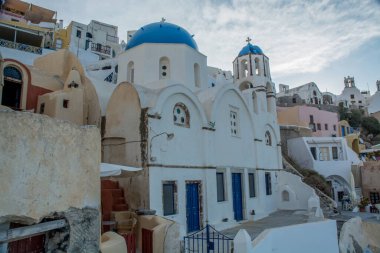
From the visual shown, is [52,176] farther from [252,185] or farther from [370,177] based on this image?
[370,177]

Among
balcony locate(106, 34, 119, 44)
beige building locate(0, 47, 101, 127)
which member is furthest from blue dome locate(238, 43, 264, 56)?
balcony locate(106, 34, 119, 44)

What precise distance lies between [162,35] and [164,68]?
1.76 m

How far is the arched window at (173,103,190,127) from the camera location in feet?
43.5

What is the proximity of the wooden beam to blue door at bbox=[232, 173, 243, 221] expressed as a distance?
11.4m

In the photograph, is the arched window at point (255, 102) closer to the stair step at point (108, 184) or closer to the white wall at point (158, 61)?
the white wall at point (158, 61)

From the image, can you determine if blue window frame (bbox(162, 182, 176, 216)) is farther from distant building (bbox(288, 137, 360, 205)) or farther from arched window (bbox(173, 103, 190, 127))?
distant building (bbox(288, 137, 360, 205))

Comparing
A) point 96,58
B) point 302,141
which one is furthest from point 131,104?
point 96,58

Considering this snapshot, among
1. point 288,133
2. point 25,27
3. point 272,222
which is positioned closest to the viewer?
point 272,222

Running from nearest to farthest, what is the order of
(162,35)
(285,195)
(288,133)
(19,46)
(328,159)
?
(162,35)
(285,195)
(19,46)
(328,159)
(288,133)

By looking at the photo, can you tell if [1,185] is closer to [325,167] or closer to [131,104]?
[131,104]

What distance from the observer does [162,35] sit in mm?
16750

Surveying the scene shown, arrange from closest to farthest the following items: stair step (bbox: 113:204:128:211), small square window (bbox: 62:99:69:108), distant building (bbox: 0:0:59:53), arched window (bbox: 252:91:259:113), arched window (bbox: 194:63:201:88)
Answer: stair step (bbox: 113:204:128:211) → small square window (bbox: 62:99:69:108) → arched window (bbox: 194:63:201:88) → arched window (bbox: 252:91:259:113) → distant building (bbox: 0:0:59:53)

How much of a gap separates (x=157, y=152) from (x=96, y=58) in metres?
33.5

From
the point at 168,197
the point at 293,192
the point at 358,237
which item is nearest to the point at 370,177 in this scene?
the point at 293,192
